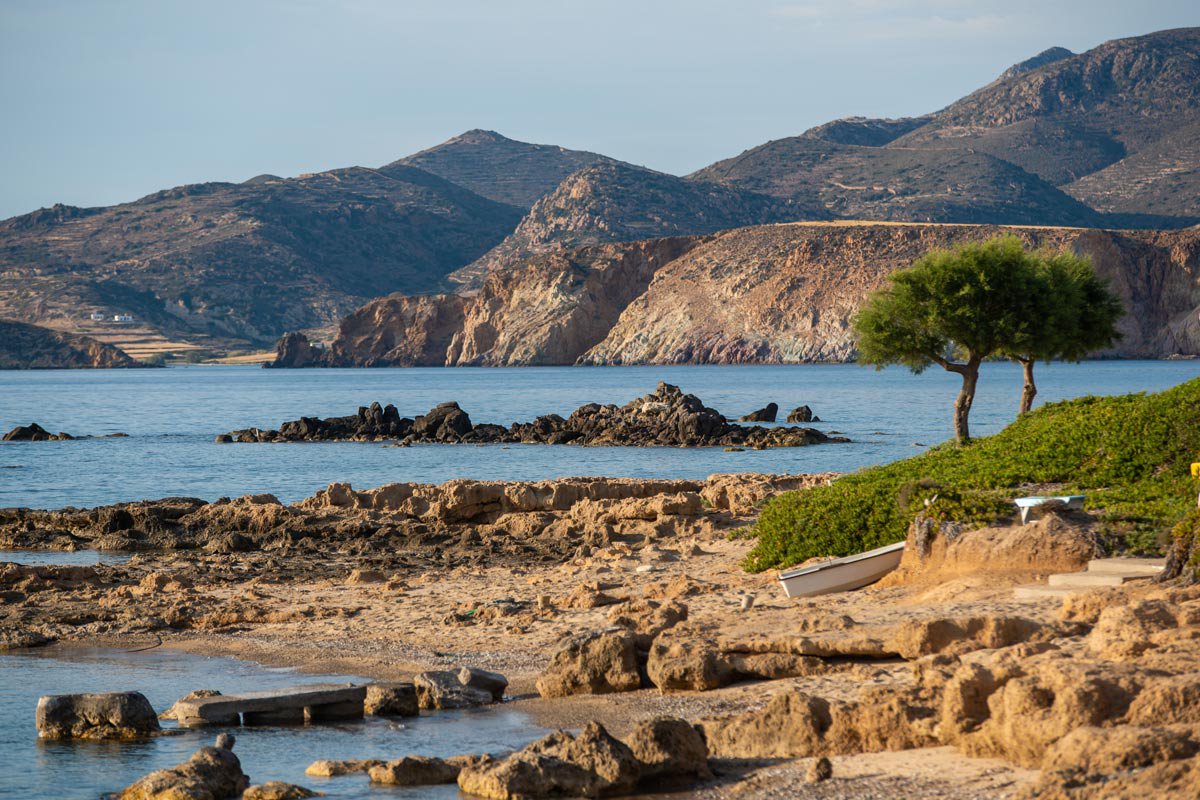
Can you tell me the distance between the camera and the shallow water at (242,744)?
34.0 feet

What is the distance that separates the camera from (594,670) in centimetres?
1235

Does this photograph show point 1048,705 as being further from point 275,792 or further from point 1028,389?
point 1028,389

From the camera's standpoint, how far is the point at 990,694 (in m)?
9.26

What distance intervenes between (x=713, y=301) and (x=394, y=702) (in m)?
153

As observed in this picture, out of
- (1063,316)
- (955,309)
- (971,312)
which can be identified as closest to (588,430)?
(1063,316)

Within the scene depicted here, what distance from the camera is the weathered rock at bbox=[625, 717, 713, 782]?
371 inches

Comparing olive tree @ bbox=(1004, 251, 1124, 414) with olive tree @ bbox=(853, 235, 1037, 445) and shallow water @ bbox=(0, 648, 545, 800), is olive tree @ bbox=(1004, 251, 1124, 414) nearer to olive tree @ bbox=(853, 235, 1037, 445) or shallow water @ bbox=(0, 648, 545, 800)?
olive tree @ bbox=(853, 235, 1037, 445)

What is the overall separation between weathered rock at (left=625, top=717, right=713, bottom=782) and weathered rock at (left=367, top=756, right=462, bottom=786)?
1.38 metres

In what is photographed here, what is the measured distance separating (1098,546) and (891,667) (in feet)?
12.5

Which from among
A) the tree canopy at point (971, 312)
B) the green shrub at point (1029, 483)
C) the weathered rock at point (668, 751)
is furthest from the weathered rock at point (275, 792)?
the tree canopy at point (971, 312)

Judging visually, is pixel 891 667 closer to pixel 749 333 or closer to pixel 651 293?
pixel 749 333

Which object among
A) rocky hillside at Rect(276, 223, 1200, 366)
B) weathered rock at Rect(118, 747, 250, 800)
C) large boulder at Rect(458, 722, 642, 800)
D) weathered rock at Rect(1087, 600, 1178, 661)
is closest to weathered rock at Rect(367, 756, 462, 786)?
large boulder at Rect(458, 722, 642, 800)

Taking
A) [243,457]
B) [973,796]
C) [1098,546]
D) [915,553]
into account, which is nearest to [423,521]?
[915,553]

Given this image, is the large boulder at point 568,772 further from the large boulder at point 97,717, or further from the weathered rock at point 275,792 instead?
Answer: the large boulder at point 97,717
